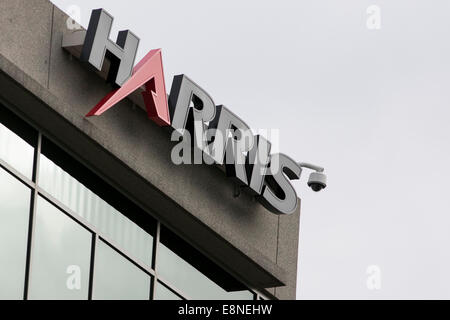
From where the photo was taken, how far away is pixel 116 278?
66.3 feet

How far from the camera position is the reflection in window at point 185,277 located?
843 inches

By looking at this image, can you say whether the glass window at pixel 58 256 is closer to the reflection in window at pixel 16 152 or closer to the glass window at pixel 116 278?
the glass window at pixel 116 278

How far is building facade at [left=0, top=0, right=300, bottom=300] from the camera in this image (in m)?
18.5

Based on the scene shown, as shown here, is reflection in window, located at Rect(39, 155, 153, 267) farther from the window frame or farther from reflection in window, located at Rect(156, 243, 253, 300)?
reflection in window, located at Rect(156, 243, 253, 300)

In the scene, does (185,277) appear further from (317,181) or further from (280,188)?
(317,181)

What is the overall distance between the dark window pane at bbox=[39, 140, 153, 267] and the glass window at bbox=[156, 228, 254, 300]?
42 cm

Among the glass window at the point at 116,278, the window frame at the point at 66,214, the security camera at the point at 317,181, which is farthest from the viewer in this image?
the security camera at the point at 317,181

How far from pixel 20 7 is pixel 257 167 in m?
5.68

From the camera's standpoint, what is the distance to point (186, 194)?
70.4 feet

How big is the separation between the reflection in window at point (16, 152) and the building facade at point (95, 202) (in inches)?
0.8

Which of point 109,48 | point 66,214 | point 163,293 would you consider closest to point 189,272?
point 163,293

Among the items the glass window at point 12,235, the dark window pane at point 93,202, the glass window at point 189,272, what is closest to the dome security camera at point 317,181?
the glass window at point 189,272
